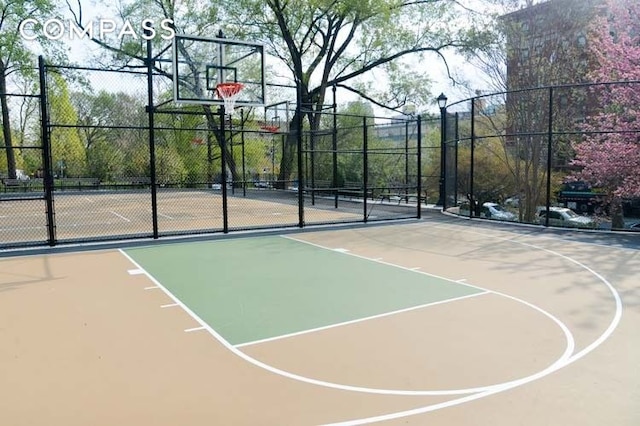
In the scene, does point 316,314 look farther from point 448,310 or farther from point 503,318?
point 503,318

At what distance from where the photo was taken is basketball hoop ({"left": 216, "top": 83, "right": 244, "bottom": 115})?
36.2ft

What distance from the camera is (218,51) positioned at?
12.4m

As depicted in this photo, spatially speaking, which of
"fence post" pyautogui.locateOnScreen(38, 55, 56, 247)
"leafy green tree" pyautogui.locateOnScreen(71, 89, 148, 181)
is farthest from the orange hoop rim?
"leafy green tree" pyautogui.locateOnScreen(71, 89, 148, 181)

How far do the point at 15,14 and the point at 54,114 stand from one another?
950 centimetres

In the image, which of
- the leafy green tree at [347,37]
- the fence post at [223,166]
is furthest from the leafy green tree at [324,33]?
the fence post at [223,166]

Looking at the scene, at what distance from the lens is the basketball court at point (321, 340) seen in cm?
316

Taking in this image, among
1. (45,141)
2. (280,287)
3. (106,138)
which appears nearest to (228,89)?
(45,141)

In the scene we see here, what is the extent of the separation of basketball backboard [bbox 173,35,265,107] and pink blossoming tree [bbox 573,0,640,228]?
9270 mm

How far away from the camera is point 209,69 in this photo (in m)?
12.0

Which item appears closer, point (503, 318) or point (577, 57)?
point (503, 318)

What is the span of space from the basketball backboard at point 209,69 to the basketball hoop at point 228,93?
156 millimetres

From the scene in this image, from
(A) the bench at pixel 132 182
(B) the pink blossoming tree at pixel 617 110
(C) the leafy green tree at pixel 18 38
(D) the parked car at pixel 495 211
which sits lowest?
(D) the parked car at pixel 495 211

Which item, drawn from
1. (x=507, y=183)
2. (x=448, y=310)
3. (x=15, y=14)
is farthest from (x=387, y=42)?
(x=448, y=310)

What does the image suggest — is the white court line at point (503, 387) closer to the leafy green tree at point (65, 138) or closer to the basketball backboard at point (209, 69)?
the basketball backboard at point (209, 69)
